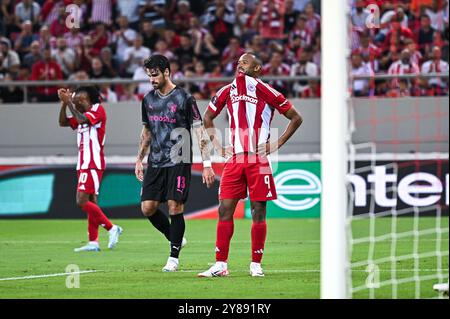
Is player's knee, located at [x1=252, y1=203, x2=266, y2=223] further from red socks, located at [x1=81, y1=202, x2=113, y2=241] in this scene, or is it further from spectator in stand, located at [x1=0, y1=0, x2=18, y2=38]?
spectator in stand, located at [x1=0, y1=0, x2=18, y2=38]

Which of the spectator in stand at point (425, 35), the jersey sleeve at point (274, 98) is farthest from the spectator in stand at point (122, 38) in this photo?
the jersey sleeve at point (274, 98)

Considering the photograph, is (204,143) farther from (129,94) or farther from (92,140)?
(129,94)

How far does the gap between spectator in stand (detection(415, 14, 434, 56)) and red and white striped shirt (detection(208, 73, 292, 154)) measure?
891 centimetres

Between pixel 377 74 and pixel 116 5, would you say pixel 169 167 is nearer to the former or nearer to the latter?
pixel 377 74

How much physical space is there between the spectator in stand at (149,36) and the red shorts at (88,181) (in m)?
7.27

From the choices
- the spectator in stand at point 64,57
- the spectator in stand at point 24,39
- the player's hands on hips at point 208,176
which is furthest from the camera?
the spectator in stand at point 24,39

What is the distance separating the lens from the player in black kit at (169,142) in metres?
10.8

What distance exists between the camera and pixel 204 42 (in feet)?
68.7

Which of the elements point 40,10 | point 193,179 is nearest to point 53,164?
point 193,179

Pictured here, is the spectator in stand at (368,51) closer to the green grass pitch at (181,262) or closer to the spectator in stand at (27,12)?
the green grass pitch at (181,262)

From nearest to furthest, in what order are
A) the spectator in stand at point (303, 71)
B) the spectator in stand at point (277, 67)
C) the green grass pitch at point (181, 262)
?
the green grass pitch at point (181, 262), the spectator in stand at point (303, 71), the spectator in stand at point (277, 67)

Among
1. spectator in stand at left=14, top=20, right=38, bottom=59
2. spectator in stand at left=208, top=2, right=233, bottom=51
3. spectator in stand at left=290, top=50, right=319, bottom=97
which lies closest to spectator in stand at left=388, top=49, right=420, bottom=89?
spectator in stand at left=290, top=50, right=319, bottom=97

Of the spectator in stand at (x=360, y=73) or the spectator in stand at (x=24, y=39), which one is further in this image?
the spectator in stand at (x=24, y=39)
